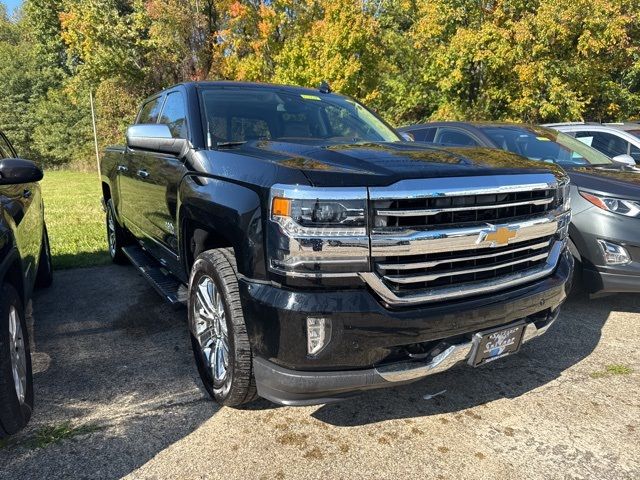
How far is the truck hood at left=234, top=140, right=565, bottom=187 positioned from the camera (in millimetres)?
2271

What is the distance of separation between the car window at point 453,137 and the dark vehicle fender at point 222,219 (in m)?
3.62

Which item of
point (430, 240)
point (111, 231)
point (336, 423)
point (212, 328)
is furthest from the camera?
point (111, 231)

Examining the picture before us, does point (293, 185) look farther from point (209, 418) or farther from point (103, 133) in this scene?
point (103, 133)

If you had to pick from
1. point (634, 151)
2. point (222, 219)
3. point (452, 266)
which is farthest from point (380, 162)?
point (634, 151)

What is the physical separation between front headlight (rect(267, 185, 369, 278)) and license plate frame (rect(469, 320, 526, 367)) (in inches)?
29.5

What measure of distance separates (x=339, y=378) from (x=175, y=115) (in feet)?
8.28

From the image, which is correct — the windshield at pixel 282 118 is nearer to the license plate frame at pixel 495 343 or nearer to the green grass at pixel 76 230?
the license plate frame at pixel 495 343

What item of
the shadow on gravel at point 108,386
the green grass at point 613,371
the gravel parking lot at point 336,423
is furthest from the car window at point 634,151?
the shadow on gravel at point 108,386

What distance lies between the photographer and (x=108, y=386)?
10.5 ft

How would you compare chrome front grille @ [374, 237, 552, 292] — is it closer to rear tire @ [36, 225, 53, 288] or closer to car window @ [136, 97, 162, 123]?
car window @ [136, 97, 162, 123]

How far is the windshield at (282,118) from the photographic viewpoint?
3.44 meters

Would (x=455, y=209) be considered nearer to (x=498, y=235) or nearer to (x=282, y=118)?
(x=498, y=235)

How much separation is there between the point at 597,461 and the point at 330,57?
14216 mm

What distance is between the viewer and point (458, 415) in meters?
2.88
